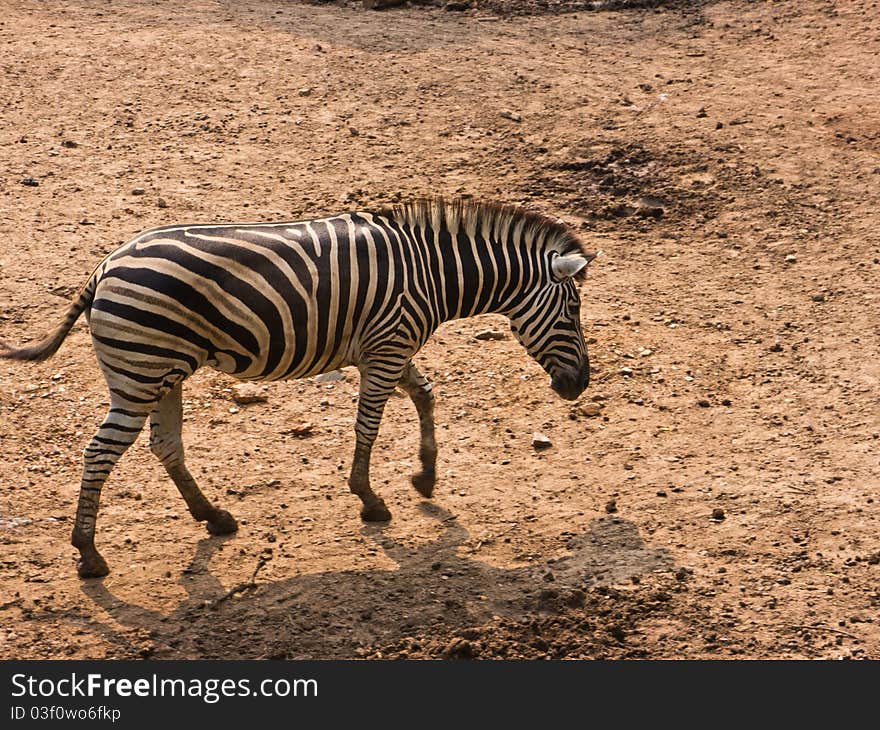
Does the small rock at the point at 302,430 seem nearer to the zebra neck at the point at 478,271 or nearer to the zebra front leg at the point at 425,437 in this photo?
the zebra front leg at the point at 425,437

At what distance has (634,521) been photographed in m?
7.39

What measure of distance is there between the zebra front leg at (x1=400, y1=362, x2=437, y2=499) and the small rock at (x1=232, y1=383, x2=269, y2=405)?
5.09ft

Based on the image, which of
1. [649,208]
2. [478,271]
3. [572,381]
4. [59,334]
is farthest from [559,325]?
[649,208]

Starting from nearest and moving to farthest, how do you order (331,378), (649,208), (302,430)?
(302,430) < (331,378) < (649,208)

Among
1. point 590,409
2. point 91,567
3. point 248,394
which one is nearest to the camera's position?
point 91,567

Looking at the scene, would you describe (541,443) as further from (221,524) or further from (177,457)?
(177,457)

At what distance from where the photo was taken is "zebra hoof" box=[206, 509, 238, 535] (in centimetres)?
738

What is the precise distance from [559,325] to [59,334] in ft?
10.5

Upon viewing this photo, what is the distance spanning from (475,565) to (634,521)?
1108 millimetres

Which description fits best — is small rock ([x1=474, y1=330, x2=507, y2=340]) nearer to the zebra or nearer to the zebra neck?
the zebra

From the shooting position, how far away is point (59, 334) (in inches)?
274

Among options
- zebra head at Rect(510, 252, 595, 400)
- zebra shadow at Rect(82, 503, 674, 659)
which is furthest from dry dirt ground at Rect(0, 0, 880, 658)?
zebra head at Rect(510, 252, 595, 400)

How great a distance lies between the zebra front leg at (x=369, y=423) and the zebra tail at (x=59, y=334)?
173cm

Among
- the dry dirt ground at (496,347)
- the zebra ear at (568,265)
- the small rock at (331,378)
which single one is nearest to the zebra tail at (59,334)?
the dry dirt ground at (496,347)
